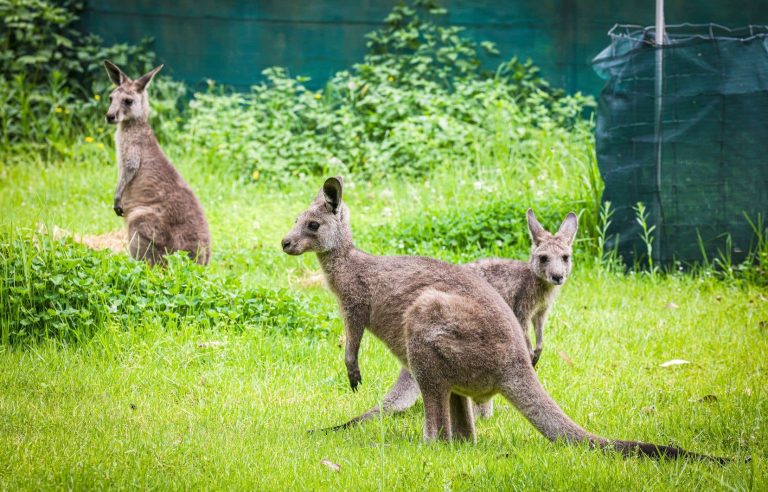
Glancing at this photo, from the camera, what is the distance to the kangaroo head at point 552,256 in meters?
5.67

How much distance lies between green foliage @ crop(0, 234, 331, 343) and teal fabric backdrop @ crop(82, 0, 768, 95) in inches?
295

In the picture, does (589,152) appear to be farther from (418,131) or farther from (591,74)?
(591,74)

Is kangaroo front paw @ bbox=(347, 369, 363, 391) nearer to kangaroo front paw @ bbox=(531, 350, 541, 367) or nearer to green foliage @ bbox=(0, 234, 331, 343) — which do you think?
kangaroo front paw @ bbox=(531, 350, 541, 367)

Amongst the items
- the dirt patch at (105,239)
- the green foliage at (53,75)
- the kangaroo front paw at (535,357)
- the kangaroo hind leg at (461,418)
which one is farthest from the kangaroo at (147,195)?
the green foliage at (53,75)

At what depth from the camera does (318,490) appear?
4.08 metres

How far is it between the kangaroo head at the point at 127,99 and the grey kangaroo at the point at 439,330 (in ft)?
12.8

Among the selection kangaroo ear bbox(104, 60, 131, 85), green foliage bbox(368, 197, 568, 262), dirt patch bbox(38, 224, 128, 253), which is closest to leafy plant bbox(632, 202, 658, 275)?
green foliage bbox(368, 197, 568, 262)

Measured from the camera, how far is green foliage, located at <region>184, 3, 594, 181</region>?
12.2m

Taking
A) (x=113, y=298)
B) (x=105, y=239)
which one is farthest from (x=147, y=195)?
(x=113, y=298)

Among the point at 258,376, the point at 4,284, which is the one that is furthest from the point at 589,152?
the point at 4,284

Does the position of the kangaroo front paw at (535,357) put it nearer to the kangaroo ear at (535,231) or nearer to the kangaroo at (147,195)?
the kangaroo ear at (535,231)

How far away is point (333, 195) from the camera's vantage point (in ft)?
18.0

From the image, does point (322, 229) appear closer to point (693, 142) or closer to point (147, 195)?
point (147, 195)

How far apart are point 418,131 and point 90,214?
15.0 ft
